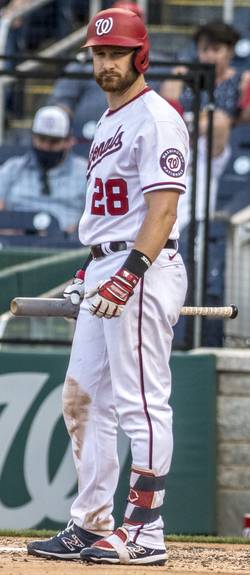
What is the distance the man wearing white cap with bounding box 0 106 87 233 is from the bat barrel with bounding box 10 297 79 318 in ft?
5.50

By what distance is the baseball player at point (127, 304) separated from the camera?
255cm

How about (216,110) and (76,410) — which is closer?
(76,410)

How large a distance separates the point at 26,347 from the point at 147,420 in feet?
5.98

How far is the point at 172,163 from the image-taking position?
8.41 ft

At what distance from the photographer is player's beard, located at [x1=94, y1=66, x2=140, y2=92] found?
8.64ft

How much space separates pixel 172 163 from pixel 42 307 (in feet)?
2.31

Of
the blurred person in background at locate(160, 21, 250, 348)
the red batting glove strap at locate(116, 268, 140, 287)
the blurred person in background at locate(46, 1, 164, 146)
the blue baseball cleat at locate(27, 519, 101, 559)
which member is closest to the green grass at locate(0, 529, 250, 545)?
the blue baseball cleat at locate(27, 519, 101, 559)

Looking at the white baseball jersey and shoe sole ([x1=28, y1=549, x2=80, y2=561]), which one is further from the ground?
the white baseball jersey

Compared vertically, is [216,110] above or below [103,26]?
above

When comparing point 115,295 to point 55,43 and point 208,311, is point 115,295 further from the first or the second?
point 55,43

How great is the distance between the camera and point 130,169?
265 cm

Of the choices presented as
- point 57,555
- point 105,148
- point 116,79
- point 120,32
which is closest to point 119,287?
point 105,148

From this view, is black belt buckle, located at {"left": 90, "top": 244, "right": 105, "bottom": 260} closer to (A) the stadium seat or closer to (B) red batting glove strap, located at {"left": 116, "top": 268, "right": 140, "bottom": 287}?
(B) red batting glove strap, located at {"left": 116, "top": 268, "right": 140, "bottom": 287}

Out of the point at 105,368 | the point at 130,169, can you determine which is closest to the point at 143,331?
the point at 105,368
